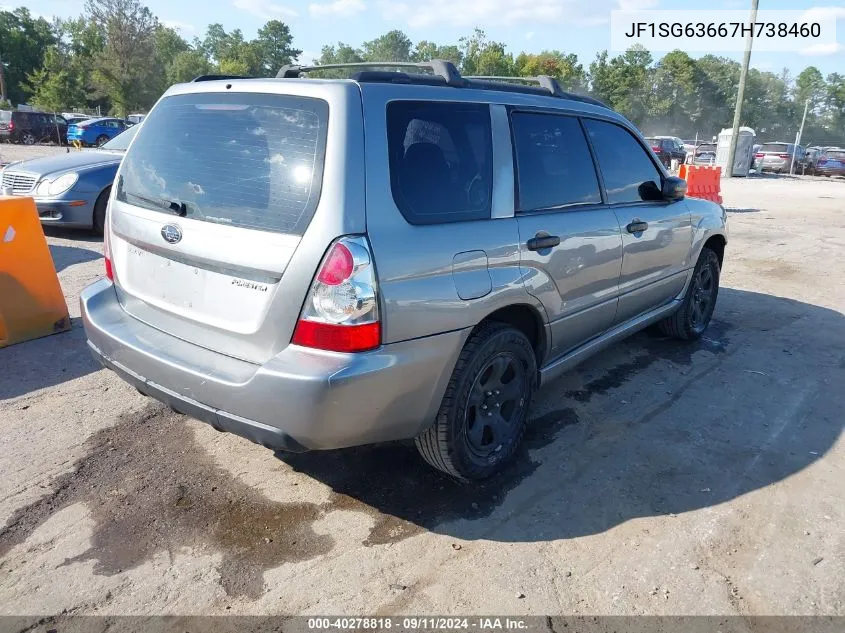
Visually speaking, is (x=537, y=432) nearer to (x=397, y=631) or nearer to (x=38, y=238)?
(x=397, y=631)

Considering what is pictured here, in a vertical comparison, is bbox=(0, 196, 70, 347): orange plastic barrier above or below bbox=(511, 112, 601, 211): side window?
below

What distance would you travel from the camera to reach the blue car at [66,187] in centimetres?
771

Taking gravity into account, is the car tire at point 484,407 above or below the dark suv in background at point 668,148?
above

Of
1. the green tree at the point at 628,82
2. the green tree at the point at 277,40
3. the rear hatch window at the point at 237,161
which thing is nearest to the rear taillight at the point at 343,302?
the rear hatch window at the point at 237,161

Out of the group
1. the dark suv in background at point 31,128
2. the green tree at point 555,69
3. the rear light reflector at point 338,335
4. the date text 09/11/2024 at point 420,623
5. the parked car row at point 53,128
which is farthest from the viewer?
the green tree at point 555,69

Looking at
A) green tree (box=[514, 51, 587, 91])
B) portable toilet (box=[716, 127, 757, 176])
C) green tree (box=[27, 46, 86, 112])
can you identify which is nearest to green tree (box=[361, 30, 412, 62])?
green tree (box=[514, 51, 587, 91])

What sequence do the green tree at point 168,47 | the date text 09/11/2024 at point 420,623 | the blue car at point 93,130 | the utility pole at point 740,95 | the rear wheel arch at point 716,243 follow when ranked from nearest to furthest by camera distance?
the date text 09/11/2024 at point 420,623, the rear wheel arch at point 716,243, the utility pole at point 740,95, the blue car at point 93,130, the green tree at point 168,47

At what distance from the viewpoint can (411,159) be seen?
8.66 ft

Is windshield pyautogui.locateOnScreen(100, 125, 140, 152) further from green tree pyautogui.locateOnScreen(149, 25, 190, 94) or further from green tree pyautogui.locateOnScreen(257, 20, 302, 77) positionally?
green tree pyautogui.locateOnScreen(257, 20, 302, 77)

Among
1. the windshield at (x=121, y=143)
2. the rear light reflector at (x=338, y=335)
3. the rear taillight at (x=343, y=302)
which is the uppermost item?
the windshield at (x=121, y=143)

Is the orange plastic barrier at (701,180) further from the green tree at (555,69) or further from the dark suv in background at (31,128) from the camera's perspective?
the green tree at (555,69)

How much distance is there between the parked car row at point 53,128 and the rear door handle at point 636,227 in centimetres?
2949

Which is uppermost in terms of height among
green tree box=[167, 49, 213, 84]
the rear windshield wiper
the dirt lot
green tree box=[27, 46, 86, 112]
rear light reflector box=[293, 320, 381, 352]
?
green tree box=[167, 49, 213, 84]

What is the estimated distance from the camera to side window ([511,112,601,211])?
3.21 meters
